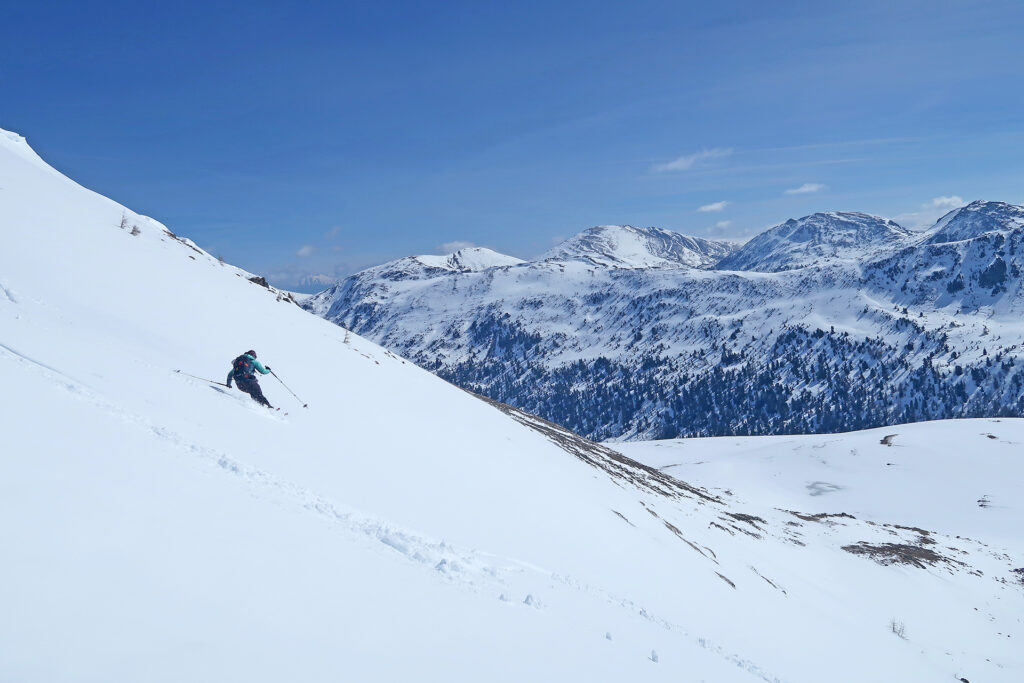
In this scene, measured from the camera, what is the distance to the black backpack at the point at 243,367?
16281mm

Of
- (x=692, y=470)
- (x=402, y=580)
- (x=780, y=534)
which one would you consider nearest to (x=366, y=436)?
(x=402, y=580)

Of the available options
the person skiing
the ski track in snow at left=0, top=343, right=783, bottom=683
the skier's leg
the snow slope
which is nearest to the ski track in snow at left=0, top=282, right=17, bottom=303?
the snow slope

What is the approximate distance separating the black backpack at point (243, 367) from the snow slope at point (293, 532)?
0.80 metres

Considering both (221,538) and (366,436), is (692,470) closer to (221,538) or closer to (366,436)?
(366,436)

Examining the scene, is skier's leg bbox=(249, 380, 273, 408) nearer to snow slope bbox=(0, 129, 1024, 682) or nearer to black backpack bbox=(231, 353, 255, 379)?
black backpack bbox=(231, 353, 255, 379)

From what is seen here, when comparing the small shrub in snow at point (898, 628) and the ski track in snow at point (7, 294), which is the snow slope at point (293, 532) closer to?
the ski track in snow at point (7, 294)

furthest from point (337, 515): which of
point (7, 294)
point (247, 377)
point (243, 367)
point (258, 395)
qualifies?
point (7, 294)

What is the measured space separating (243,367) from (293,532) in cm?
938

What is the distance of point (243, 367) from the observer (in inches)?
645

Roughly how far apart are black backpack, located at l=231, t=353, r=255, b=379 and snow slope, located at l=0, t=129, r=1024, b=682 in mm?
799

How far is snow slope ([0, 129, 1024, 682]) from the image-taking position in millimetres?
5684

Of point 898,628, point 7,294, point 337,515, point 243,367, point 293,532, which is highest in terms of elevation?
point 7,294

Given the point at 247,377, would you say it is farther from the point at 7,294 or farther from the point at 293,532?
the point at 293,532

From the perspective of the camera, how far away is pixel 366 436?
1703cm
